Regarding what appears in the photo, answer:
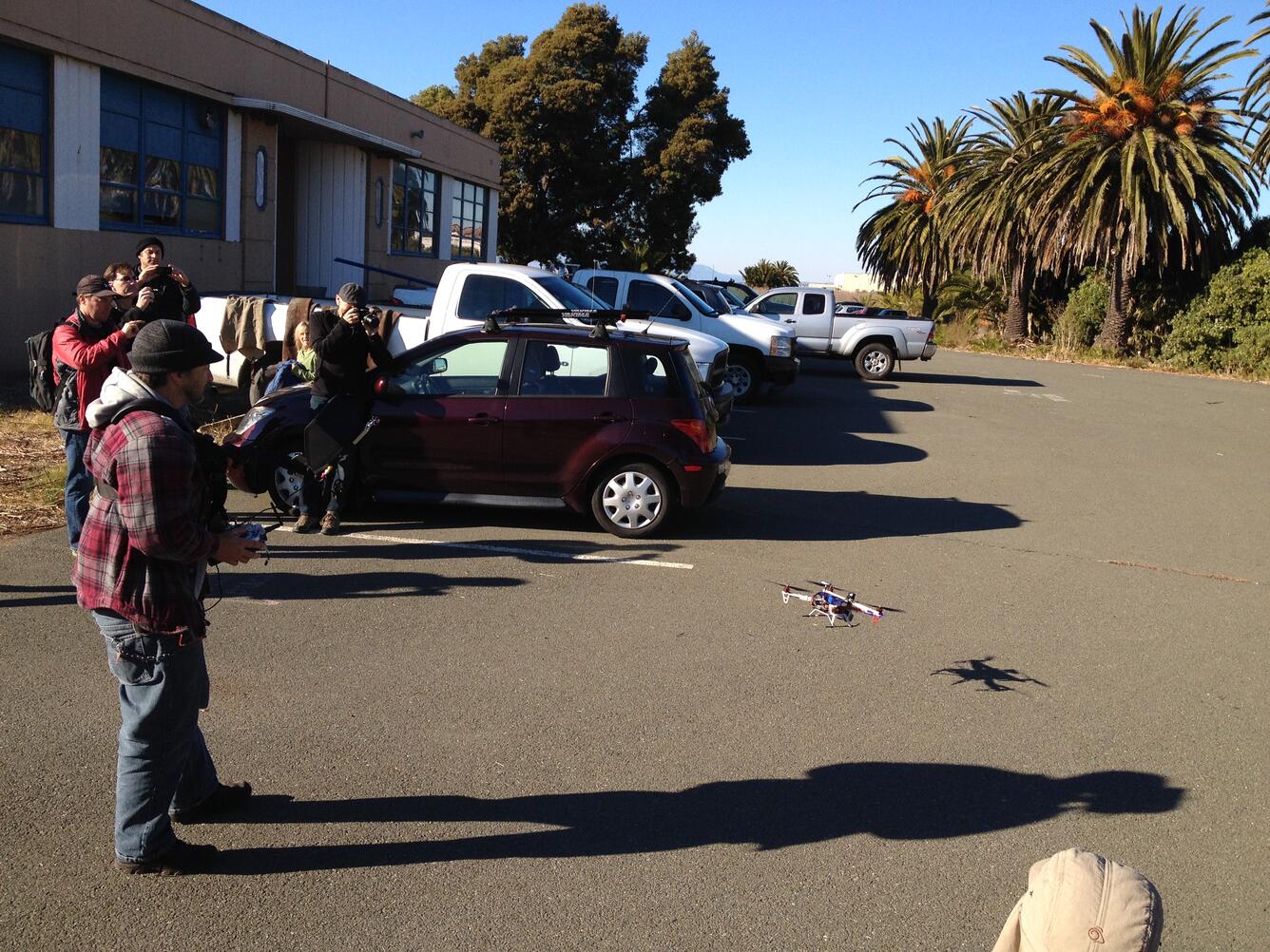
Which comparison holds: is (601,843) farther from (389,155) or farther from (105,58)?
(389,155)

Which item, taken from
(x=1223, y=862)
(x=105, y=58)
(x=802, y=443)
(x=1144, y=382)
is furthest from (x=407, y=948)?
(x=1144, y=382)

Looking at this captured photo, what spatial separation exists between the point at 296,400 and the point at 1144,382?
2546 centimetres

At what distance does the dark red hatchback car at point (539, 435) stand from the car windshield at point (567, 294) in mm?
3932

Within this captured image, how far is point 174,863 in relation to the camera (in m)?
3.89

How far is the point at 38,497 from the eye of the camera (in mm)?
9305

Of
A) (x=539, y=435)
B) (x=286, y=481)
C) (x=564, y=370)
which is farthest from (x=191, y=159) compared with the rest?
(x=539, y=435)

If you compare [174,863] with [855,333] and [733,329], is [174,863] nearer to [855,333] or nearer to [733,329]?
[733,329]

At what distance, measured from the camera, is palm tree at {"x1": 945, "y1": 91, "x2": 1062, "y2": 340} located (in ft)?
123

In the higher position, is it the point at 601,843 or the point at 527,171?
the point at 527,171

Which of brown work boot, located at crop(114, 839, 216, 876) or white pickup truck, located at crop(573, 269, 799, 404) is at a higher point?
white pickup truck, located at crop(573, 269, 799, 404)

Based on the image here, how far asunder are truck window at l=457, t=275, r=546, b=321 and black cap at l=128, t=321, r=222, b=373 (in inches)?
347

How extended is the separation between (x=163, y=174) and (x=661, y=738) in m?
15.5

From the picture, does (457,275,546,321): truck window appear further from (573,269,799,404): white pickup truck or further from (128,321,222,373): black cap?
(128,321,222,373): black cap

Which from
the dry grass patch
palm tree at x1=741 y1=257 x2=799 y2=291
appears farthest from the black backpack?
palm tree at x1=741 y1=257 x2=799 y2=291
